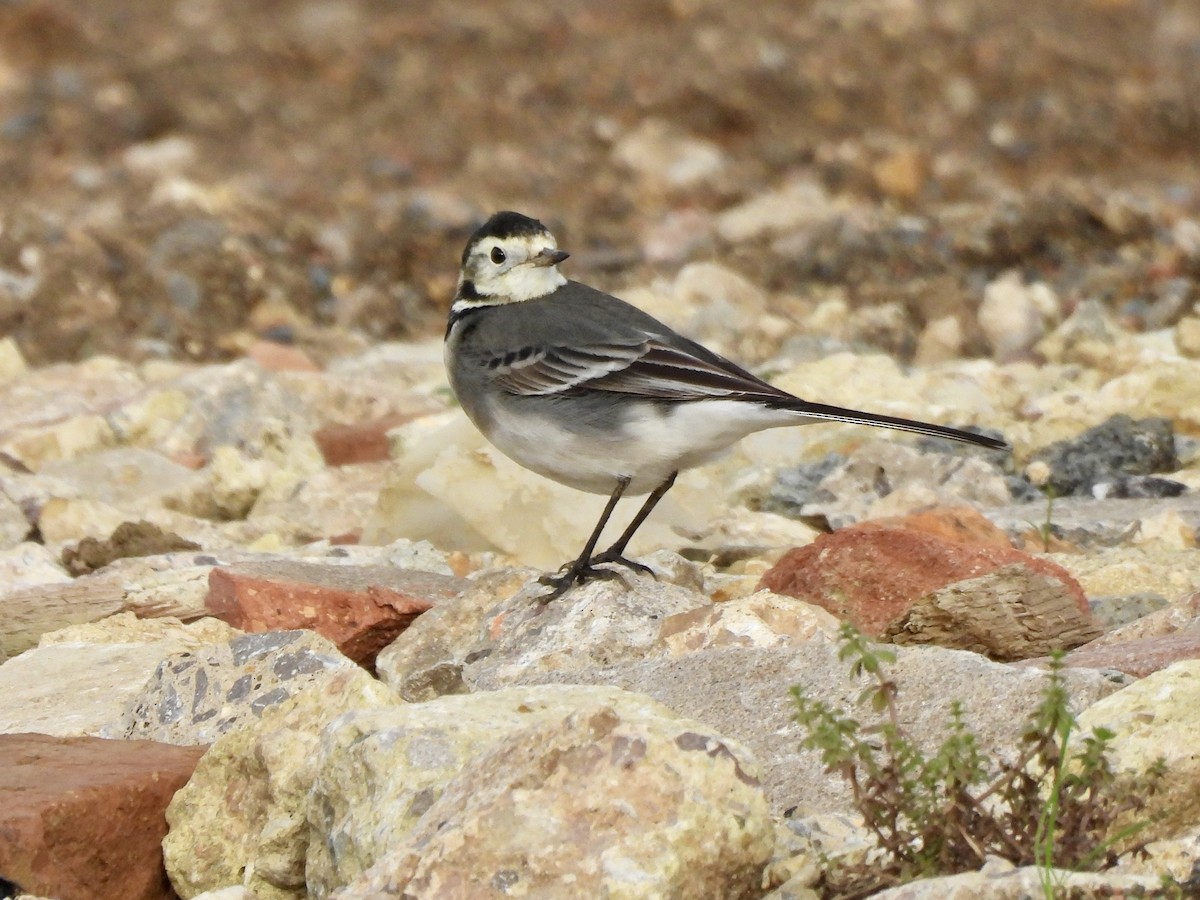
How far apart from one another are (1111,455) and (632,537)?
2139 mm

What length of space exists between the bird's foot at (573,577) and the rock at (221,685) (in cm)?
79

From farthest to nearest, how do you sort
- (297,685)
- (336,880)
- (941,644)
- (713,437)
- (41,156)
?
(41,156), (713,437), (941,644), (297,685), (336,880)

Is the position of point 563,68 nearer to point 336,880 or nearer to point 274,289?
point 274,289

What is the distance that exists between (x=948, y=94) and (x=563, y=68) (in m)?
3.36

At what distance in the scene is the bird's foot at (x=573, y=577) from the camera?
5348mm

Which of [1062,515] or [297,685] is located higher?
[297,685]

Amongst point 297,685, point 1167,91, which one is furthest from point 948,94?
point 297,685

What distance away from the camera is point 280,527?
750cm

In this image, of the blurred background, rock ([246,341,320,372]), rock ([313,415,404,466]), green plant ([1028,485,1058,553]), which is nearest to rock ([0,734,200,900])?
green plant ([1028,485,1058,553])

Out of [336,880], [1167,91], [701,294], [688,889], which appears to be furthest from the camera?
[1167,91]

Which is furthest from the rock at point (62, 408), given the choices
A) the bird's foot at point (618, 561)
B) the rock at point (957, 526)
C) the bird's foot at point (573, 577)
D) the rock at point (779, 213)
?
the rock at point (779, 213)

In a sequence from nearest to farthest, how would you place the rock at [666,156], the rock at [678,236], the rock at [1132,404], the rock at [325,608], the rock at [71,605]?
the rock at [325,608] → the rock at [71,605] → the rock at [1132,404] → the rock at [678,236] → the rock at [666,156]

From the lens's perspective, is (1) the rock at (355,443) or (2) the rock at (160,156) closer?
(1) the rock at (355,443)

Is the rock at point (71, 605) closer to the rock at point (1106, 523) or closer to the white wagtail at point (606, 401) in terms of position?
the white wagtail at point (606, 401)
